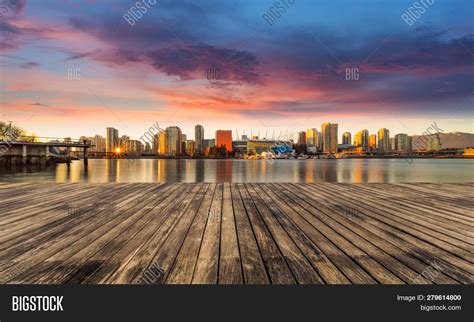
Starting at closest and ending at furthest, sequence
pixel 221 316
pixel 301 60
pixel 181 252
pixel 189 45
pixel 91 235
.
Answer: pixel 221 316, pixel 181 252, pixel 91 235, pixel 189 45, pixel 301 60

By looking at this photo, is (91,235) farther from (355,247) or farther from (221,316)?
(355,247)

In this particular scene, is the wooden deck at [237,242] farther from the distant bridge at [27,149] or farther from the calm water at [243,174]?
the distant bridge at [27,149]

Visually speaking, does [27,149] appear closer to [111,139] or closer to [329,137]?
[111,139]

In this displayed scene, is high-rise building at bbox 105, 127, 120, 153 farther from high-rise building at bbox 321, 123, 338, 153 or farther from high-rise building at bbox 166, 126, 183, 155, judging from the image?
high-rise building at bbox 321, 123, 338, 153

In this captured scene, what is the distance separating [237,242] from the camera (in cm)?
385

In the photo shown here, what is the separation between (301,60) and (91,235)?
33.6m

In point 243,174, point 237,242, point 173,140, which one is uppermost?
point 173,140

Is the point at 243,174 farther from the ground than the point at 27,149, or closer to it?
closer to it

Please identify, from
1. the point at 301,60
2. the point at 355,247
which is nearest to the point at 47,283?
the point at 355,247

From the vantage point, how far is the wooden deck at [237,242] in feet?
9.40

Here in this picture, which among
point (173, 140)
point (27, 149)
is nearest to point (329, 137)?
point (173, 140)

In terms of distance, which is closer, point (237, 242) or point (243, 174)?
point (237, 242)

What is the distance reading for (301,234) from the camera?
4.21 m

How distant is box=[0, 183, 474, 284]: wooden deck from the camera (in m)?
2.87
